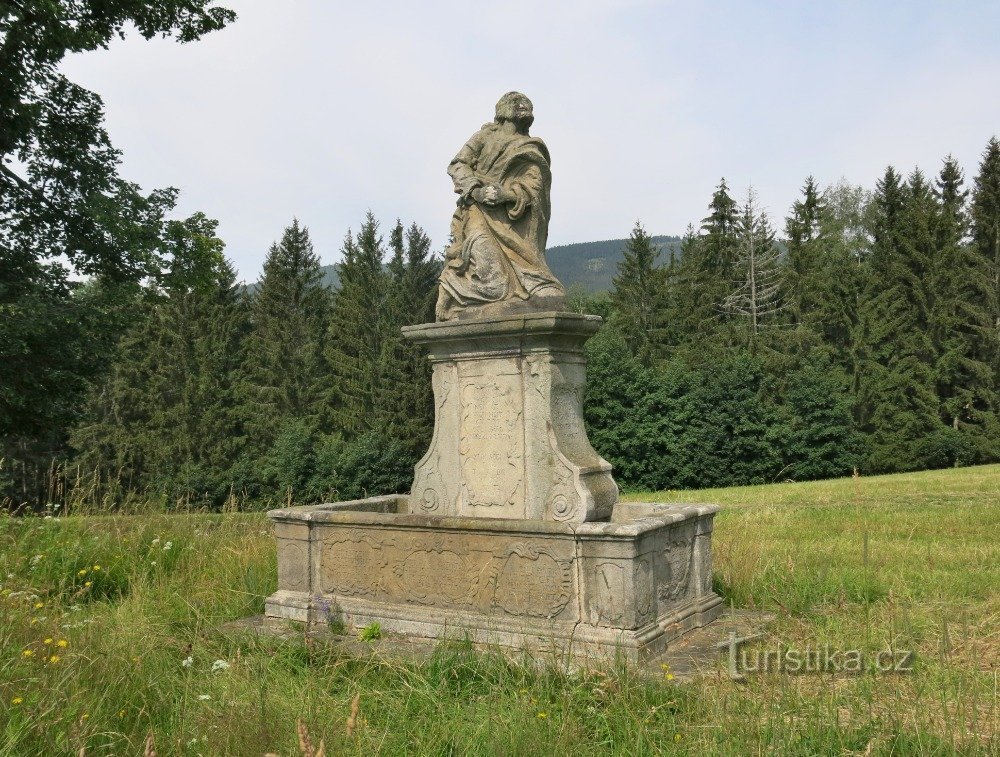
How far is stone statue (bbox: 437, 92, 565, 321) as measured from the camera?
608 cm

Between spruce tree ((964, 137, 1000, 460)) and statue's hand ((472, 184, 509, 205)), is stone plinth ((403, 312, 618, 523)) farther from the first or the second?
spruce tree ((964, 137, 1000, 460))

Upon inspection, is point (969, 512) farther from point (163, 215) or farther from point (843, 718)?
point (163, 215)

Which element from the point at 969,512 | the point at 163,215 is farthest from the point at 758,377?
the point at 163,215

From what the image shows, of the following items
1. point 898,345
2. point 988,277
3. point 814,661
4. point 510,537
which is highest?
point 988,277

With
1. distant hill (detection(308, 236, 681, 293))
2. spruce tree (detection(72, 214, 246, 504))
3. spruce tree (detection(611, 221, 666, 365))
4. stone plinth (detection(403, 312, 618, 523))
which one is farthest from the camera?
distant hill (detection(308, 236, 681, 293))

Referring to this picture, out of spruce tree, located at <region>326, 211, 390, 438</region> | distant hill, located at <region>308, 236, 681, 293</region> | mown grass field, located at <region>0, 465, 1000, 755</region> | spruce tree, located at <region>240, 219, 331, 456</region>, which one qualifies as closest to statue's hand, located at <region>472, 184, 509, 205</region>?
mown grass field, located at <region>0, 465, 1000, 755</region>

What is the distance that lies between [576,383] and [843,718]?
2.99m

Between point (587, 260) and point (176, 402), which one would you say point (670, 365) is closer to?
point (176, 402)

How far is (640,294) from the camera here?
123 ft

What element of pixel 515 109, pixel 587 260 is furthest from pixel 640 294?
pixel 587 260

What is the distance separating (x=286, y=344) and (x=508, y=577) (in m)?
33.5

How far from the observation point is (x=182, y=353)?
122 ft

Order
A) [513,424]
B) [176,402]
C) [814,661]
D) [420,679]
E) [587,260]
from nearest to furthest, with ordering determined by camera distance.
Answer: [420,679]
[814,661]
[513,424]
[176,402]
[587,260]

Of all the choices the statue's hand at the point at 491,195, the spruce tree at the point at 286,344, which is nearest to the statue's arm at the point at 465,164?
the statue's hand at the point at 491,195
